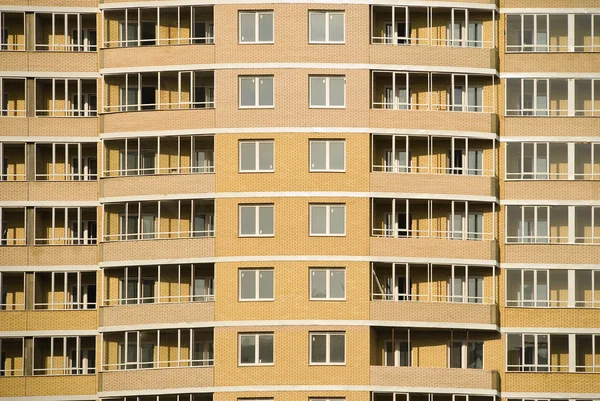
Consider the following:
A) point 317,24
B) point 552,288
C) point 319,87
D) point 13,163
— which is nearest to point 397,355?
point 552,288

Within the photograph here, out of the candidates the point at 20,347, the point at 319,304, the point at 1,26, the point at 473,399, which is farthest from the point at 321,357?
the point at 1,26

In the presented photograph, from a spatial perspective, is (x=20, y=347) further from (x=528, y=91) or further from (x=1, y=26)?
(x=528, y=91)

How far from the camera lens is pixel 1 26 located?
8488 cm

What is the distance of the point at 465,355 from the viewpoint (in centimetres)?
8212

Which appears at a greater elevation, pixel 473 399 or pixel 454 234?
pixel 454 234

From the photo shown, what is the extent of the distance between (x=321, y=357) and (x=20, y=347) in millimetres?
14350

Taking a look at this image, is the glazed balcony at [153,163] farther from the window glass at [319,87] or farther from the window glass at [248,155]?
the window glass at [319,87]

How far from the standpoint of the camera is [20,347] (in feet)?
271

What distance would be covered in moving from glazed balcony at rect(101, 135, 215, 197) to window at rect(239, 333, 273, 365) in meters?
8.01

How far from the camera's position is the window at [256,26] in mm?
82438

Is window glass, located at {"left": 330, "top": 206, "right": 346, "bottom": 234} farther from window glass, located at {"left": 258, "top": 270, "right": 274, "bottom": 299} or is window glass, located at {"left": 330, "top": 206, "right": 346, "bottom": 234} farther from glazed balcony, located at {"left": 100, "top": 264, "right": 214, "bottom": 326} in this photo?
glazed balcony, located at {"left": 100, "top": 264, "right": 214, "bottom": 326}

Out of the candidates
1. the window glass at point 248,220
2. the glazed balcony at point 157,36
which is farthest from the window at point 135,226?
the glazed balcony at point 157,36

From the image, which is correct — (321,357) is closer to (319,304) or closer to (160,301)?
(319,304)

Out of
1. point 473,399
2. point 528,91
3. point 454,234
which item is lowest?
point 473,399
